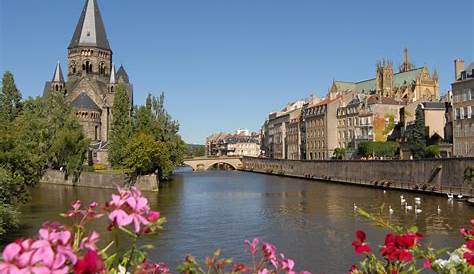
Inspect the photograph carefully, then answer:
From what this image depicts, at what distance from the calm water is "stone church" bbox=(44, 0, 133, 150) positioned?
52.1m

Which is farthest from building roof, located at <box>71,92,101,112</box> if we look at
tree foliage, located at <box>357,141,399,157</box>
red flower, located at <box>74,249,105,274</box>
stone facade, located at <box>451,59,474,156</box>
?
red flower, located at <box>74,249,105,274</box>

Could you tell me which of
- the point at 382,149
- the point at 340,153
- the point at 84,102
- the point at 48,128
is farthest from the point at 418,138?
the point at 84,102

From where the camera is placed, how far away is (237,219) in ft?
112

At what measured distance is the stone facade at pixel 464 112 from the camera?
52.9 m

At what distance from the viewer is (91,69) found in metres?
110

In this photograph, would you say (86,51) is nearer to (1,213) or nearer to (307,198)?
(307,198)

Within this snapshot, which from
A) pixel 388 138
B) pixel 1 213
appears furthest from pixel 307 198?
pixel 388 138

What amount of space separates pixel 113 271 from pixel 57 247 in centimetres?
81

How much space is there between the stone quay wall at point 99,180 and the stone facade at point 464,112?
33.1 meters

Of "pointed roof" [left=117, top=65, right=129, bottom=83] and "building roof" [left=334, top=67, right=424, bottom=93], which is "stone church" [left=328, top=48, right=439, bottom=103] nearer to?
"building roof" [left=334, top=67, right=424, bottom=93]

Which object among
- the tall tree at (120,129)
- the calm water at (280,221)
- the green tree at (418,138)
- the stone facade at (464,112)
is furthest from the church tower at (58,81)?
the stone facade at (464,112)

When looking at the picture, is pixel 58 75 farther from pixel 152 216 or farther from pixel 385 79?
pixel 152 216

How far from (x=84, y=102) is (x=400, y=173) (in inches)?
2583

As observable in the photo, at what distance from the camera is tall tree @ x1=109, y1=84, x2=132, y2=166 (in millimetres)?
63750
